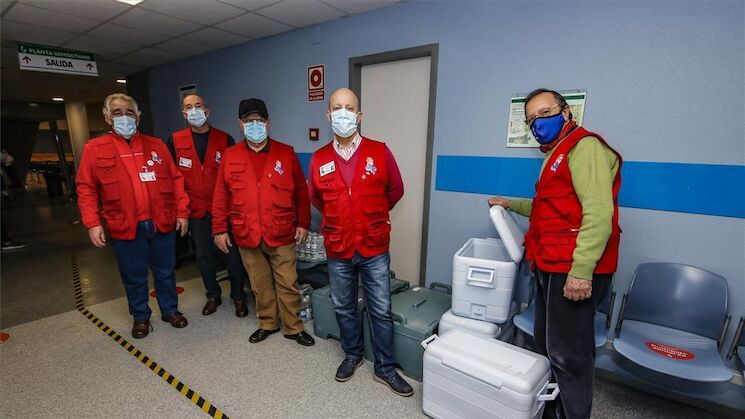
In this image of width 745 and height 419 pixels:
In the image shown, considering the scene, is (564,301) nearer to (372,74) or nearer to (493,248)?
(493,248)

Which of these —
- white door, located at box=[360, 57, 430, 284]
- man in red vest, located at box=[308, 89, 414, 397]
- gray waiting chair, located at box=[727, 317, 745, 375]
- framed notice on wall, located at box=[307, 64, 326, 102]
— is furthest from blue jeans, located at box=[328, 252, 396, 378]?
framed notice on wall, located at box=[307, 64, 326, 102]

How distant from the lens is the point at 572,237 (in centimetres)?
138

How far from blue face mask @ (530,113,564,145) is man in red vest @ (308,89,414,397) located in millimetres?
750

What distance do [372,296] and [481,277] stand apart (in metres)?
0.62

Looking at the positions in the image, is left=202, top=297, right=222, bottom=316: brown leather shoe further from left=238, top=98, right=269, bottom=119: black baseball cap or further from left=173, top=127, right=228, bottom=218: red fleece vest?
left=238, top=98, right=269, bottom=119: black baseball cap

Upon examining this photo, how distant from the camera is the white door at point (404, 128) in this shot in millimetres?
2750

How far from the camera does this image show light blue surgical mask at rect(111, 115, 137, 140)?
7.09ft

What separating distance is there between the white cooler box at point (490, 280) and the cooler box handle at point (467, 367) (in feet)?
1.44

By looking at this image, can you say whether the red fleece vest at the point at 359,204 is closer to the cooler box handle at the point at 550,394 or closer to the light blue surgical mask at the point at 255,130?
the light blue surgical mask at the point at 255,130

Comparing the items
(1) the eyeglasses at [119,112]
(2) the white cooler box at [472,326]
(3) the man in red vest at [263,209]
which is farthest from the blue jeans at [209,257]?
(2) the white cooler box at [472,326]

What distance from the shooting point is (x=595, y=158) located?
4.30 ft

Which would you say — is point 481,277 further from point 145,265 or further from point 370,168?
point 145,265

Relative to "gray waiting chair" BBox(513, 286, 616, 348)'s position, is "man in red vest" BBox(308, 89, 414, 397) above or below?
above

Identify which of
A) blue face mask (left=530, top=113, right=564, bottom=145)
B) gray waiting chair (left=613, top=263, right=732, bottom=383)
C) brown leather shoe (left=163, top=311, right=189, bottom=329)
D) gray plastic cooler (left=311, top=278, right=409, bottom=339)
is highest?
blue face mask (left=530, top=113, right=564, bottom=145)
